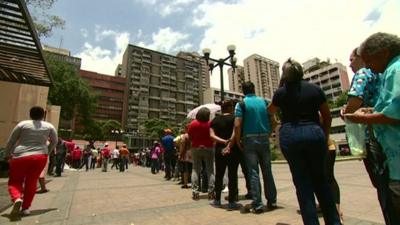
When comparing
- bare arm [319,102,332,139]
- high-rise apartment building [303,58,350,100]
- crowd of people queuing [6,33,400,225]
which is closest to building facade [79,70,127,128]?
high-rise apartment building [303,58,350,100]

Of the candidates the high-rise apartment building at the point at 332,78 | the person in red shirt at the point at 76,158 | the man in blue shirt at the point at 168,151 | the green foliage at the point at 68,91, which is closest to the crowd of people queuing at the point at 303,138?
the man in blue shirt at the point at 168,151

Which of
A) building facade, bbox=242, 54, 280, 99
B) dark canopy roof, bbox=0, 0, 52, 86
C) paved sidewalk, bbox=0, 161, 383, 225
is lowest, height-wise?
paved sidewalk, bbox=0, 161, 383, 225

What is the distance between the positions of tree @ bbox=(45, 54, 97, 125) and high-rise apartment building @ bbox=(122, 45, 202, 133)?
50121mm

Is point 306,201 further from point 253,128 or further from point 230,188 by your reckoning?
point 230,188

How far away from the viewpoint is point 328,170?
134 inches

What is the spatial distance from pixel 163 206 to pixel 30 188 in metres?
2.13

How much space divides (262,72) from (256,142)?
4836 inches

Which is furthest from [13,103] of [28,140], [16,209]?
[16,209]

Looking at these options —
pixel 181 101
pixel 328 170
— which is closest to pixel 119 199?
pixel 328 170

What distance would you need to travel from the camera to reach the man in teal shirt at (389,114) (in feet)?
5.69

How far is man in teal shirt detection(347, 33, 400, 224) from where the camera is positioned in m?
1.74

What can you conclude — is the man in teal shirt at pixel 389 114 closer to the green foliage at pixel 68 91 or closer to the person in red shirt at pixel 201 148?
the person in red shirt at pixel 201 148

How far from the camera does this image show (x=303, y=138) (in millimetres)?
2660

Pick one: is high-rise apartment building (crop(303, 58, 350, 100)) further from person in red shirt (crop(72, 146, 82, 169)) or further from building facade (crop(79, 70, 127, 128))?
person in red shirt (crop(72, 146, 82, 169))
